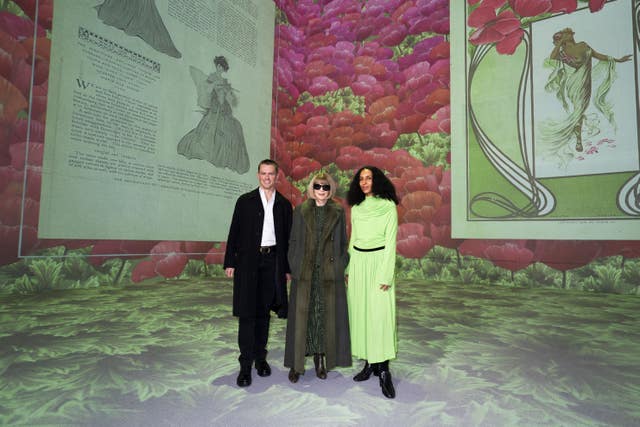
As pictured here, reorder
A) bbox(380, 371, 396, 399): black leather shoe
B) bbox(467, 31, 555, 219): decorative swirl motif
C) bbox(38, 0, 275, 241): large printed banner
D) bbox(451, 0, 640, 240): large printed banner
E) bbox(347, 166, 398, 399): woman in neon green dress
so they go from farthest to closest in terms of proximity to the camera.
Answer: bbox(467, 31, 555, 219): decorative swirl motif, bbox(451, 0, 640, 240): large printed banner, bbox(38, 0, 275, 241): large printed banner, bbox(347, 166, 398, 399): woman in neon green dress, bbox(380, 371, 396, 399): black leather shoe

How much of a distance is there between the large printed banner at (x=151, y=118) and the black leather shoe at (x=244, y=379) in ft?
13.4

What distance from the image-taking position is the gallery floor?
185 cm

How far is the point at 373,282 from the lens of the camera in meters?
2.24

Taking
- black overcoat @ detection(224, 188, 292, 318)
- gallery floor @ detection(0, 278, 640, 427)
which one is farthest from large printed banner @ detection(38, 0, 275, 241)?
black overcoat @ detection(224, 188, 292, 318)

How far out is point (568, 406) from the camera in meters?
1.99

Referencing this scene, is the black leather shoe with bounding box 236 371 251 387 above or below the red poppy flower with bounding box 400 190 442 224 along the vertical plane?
below

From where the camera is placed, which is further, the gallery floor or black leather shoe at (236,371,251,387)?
black leather shoe at (236,371,251,387)

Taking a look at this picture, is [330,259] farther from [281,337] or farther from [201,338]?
[201,338]

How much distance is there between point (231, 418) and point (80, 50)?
18.1 ft

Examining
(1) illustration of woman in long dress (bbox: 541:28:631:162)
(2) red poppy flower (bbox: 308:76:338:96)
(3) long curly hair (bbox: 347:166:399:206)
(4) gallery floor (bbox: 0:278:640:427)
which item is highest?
(2) red poppy flower (bbox: 308:76:338:96)

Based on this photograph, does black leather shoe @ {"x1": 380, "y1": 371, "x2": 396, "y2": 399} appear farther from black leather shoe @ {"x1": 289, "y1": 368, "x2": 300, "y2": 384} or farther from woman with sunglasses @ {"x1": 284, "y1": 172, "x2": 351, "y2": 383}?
black leather shoe @ {"x1": 289, "y1": 368, "x2": 300, "y2": 384}

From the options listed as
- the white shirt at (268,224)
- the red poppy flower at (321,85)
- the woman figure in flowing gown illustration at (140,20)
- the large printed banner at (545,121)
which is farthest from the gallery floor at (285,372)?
the red poppy flower at (321,85)

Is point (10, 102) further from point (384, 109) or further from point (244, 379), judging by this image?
point (384, 109)

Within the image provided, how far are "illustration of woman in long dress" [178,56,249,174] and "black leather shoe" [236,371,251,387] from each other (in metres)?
5.06
